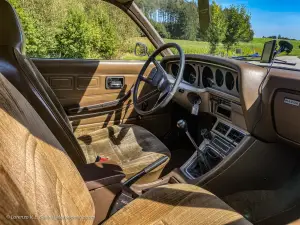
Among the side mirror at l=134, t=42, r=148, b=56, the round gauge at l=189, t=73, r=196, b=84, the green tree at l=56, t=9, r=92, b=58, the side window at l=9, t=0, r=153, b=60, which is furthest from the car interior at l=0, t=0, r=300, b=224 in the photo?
the green tree at l=56, t=9, r=92, b=58

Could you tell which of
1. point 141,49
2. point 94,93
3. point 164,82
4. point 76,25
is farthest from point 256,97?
point 76,25

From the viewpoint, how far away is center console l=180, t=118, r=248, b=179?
1.92 metres

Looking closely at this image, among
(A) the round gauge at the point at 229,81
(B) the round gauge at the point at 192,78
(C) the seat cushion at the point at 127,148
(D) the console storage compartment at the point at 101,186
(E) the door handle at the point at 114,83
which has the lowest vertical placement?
(C) the seat cushion at the point at 127,148

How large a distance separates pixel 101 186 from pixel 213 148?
1119mm

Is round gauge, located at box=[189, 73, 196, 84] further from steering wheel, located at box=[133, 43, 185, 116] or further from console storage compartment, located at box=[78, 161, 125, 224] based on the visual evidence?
console storage compartment, located at box=[78, 161, 125, 224]

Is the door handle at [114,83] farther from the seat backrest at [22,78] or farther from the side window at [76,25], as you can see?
the side window at [76,25]

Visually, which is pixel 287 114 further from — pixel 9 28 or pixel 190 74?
pixel 9 28

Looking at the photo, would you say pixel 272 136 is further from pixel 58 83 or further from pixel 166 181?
pixel 58 83

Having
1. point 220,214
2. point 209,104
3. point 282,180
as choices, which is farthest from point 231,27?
point 220,214

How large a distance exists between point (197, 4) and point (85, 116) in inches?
52.3

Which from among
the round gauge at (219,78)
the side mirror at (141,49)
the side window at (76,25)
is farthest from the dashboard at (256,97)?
the side window at (76,25)

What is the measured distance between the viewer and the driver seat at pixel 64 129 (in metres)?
1.21

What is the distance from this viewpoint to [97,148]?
210 cm

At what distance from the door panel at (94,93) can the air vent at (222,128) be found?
703 mm
